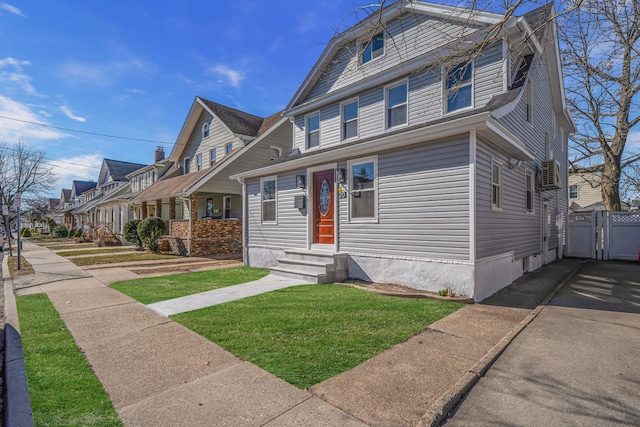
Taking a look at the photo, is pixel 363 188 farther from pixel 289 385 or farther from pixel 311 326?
pixel 289 385

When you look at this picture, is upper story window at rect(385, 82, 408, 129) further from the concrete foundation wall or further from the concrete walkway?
the concrete walkway

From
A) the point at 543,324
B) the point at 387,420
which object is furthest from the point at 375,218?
the point at 387,420

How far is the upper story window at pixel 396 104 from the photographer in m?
9.02

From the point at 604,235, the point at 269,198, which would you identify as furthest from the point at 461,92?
the point at 604,235

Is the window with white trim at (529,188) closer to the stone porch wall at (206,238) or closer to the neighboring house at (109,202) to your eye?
the stone porch wall at (206,238)

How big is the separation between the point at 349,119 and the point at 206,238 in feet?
29.8

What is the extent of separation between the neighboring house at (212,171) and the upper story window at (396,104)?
6.79m

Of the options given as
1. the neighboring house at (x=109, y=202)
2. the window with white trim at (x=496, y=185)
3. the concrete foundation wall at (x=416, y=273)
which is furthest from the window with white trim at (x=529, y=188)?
the neighboring house at (x=109, y=202)

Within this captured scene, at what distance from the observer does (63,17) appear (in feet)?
31.6

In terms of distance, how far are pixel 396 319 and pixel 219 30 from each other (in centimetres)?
1091

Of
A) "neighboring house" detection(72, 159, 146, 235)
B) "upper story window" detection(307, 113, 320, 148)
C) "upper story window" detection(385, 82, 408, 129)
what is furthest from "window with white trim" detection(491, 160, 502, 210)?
"neighboring house" detection(72, 159, 146, 235)

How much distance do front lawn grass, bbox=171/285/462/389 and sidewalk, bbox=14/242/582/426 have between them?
6.7 inches

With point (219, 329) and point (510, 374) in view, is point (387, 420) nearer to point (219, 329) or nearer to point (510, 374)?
point (510, 374)

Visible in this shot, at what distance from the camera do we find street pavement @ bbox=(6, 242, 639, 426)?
2.50m
